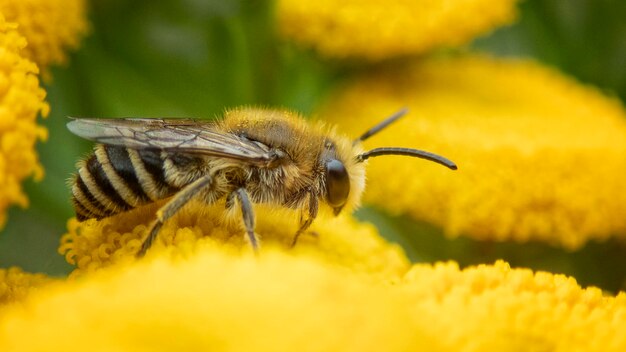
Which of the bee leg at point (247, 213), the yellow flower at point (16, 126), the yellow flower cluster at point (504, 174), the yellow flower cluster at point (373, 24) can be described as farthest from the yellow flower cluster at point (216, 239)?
the yellow flower cluster at point (373, 24)

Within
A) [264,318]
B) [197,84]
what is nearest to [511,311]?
[264,318]

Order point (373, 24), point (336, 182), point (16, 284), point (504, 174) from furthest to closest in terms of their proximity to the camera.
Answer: point (373, 24) → point (504, 174) → point (336, 182) → point (16, 284)

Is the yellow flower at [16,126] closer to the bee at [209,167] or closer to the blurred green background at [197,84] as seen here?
the bee at [209,167]

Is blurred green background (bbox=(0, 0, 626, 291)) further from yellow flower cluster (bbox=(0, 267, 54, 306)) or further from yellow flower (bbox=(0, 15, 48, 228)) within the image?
yellow flower (bbox=(0, 15, 48, 228))

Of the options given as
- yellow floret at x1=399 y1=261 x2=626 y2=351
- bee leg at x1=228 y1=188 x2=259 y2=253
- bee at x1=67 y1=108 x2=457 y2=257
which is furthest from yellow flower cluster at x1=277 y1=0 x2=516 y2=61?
yellow floret at x1=399 y1=261 x2=626 y2=351

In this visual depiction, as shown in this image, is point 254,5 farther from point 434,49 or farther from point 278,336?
point 278,336

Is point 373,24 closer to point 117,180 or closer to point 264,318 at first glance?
point 117,180
